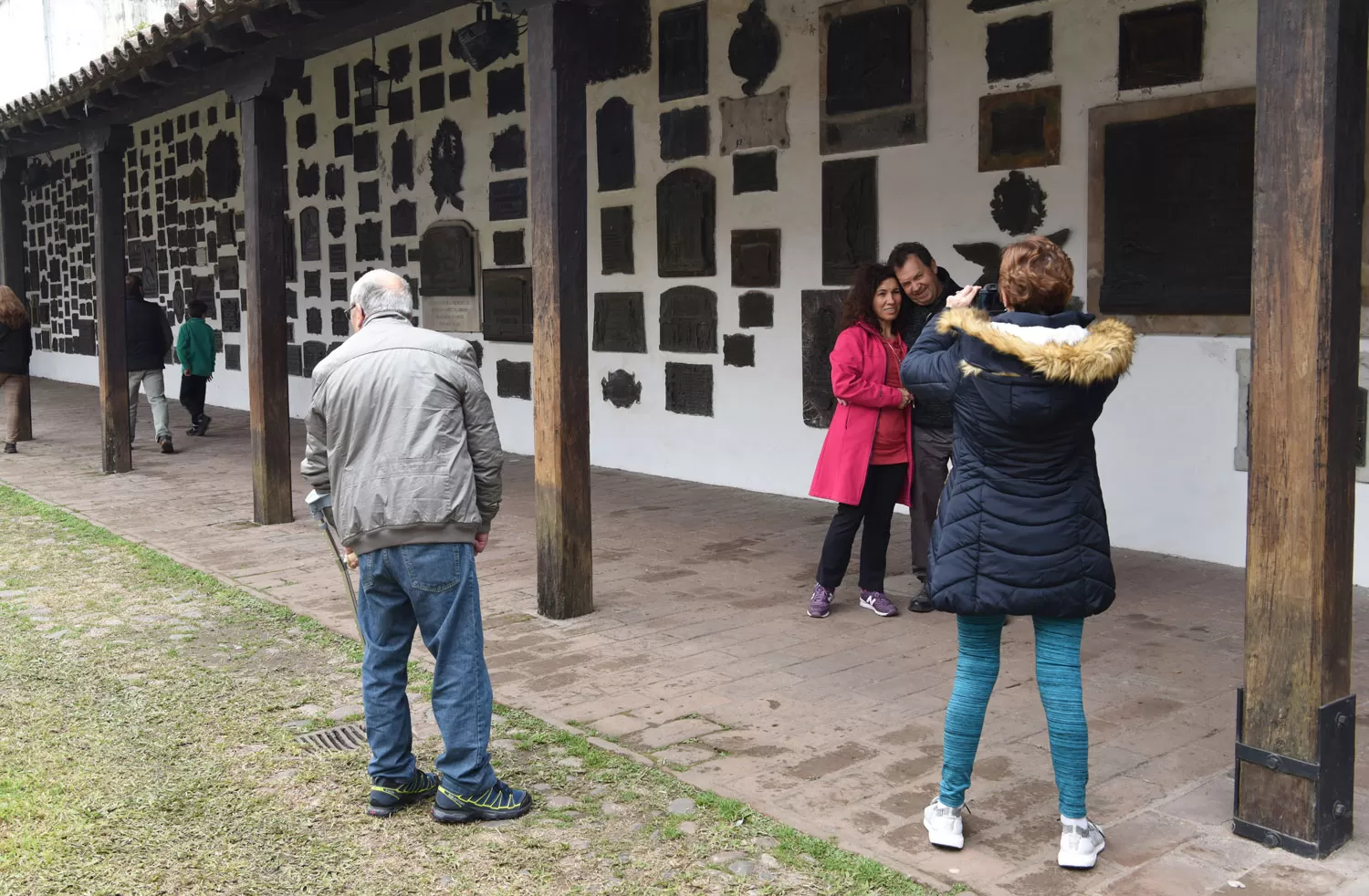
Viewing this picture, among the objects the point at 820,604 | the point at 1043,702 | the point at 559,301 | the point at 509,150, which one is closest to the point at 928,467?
the point at 820,604

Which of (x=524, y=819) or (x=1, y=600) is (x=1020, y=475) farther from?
(x=1, y=600)

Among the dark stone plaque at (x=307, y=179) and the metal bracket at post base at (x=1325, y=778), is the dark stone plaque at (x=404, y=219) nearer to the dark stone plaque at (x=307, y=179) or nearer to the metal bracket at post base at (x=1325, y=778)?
the dark stone plaque at (x=307, y=179)

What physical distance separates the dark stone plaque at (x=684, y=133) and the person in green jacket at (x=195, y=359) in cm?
557

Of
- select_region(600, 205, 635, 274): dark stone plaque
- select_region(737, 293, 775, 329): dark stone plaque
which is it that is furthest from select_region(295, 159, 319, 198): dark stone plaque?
select_region(737, 293, 775, 329): dark stone plaque

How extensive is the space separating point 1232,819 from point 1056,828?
0.43m

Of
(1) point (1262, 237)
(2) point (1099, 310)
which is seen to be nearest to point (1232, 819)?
(1) point (1262, 237)

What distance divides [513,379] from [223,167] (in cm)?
627

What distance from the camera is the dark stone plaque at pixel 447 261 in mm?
10664

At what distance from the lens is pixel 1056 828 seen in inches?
128

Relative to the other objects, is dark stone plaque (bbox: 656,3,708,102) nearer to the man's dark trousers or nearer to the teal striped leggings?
the man's dark trousers

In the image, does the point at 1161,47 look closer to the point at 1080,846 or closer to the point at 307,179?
the point at 1080,846

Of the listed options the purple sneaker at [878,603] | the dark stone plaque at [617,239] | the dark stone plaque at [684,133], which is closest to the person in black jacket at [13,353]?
the dark stone plaque at [617,239]

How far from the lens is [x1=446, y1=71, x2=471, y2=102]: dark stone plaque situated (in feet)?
34.1

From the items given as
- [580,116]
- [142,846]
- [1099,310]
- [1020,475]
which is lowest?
[142,846]
